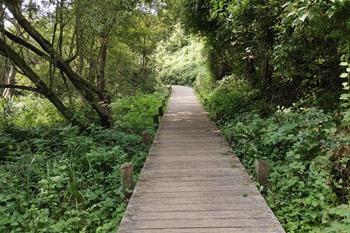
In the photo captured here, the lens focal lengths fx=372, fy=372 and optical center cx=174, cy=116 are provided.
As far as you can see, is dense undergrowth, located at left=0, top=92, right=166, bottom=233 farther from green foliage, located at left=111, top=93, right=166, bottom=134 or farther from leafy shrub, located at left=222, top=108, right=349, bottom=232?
leafy shrub, located at left=222, top=108, right=349, bottom=232

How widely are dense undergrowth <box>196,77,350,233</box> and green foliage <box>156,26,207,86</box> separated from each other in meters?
30.3

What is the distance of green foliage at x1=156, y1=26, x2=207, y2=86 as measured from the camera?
3891 cm

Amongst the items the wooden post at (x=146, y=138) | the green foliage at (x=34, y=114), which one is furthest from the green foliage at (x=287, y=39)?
the green foliage at (x=34, y=114)

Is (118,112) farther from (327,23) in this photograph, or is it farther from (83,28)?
(327,23)

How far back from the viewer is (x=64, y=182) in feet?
19.3

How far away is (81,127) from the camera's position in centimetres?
974

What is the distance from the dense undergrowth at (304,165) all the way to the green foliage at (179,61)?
30.3 m

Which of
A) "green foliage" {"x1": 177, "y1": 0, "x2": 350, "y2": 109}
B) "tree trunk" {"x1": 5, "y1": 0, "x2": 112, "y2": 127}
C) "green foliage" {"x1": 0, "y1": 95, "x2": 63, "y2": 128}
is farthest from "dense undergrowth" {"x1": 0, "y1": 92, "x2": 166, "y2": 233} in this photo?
"green foliage" {"x1": 0, "y1": 95, "x2": 63, "y2": 128}

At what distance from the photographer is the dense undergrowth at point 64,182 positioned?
4.80 meters

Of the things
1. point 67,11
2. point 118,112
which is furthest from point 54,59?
point 118,112

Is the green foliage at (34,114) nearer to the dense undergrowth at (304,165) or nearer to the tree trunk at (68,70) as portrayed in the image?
the tree trunk at (68,70)

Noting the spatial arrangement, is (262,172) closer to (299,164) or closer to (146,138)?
(299,164)

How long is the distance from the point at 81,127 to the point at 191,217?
605 centimetres

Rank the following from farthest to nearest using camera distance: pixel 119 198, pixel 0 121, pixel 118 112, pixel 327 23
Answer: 1. pixel 118 112
2. pixel 0 121
3. pixel 327 23
4. pixel 119 198
